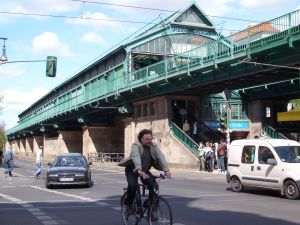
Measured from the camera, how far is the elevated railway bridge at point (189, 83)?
26750mm

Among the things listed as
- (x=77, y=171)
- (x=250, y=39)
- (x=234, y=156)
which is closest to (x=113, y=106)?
(x=250, y=39)

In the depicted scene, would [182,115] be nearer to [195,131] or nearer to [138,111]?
[195,131]

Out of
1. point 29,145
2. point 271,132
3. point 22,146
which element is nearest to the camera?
point 271,132

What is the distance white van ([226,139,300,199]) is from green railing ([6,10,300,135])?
8384 mm

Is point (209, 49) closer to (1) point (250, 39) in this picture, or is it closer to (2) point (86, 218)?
(1) point (250, 39)

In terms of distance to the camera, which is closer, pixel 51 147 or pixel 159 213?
pixel 159 213

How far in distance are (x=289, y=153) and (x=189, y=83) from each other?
764 inches

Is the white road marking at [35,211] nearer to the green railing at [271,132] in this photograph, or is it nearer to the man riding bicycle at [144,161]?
the man riding bicycle at [144,161]

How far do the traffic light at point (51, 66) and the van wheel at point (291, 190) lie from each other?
1374 centimetres

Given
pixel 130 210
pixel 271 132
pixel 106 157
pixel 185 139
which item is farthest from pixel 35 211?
pixel 106 157

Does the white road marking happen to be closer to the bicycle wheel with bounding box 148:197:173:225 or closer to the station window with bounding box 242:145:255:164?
the bicycle wheel with bounding box 148:197:173:225

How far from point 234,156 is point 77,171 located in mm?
6067

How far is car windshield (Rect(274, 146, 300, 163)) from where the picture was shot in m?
15.1

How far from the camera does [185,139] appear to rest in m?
→ 37.4
